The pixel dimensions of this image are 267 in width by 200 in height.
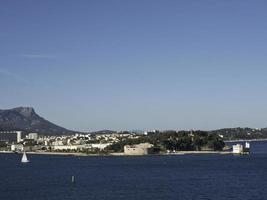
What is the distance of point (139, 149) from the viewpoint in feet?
400

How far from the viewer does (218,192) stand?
1667 inches

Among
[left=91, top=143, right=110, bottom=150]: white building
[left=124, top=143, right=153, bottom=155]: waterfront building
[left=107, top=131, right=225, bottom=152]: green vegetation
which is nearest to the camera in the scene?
[left=124, top=143, right=153, bottom=155]: waterfront building

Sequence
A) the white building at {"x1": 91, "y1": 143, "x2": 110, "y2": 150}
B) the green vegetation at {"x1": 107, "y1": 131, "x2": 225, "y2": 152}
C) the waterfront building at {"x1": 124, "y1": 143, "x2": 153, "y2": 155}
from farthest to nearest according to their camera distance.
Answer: the white building at {"x1": 91, "y1": 143, "x2": 110, "y2": 150}, the green vegetation at {"x1": 107, "y1": 131, "x2": 225, "y2": 152}, the waterfront building at {"x1": 124, "y1": 143, "x2": 153, "y2": 155}

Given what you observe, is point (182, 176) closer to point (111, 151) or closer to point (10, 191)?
point (10, 191)

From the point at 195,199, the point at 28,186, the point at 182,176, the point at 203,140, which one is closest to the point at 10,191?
the point at 28,186

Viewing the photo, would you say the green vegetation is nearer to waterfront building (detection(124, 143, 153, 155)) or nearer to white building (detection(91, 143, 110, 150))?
waterfront building (detection(124, 143, 153, 155))

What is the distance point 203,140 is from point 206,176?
71.4 metres

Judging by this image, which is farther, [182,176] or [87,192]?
[182,176]

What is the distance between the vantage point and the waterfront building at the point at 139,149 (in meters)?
121

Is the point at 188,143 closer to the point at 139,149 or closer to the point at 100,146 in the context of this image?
the point at 139,149

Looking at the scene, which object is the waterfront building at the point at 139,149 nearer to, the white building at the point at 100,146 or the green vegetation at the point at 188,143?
the green vegetation at the point at 188,143

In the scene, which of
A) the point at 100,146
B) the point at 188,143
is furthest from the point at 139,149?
the point at 100,146

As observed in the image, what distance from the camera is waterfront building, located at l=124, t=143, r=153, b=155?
12138 centimetres

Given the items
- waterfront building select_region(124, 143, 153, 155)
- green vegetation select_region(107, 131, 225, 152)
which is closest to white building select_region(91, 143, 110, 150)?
green vegetation select_region(107, 131, 225, 152)
